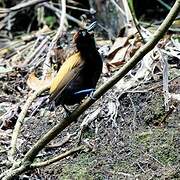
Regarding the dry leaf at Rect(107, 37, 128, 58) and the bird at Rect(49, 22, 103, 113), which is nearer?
the bird at Rect(49, 22, 103, 113)

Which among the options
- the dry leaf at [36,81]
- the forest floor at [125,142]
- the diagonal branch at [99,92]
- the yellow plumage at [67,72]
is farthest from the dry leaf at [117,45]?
the diagonal branch at [99,92]

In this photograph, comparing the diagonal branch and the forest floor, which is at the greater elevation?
the diagonal branch

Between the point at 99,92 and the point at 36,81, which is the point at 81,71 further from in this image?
the point at 36,81

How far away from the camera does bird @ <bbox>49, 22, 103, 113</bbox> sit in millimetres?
2365

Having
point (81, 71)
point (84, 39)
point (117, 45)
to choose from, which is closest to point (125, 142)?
point (81, 71)

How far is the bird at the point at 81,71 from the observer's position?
7.76 feet

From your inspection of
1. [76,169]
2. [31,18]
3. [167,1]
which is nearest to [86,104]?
[76,169]

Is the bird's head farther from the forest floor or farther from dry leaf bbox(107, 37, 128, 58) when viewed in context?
dry leaf bbox(107, 37, 128, 58)

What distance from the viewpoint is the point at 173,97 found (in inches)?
112

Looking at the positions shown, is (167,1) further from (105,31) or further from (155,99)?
(155,99)

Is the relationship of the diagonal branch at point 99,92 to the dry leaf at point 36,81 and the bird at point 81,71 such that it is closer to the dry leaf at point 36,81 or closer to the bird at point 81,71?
the bird at point 81,71

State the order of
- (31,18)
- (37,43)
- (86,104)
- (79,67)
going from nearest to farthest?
(86,104) < (79,67) < (37,43) < (31,18)

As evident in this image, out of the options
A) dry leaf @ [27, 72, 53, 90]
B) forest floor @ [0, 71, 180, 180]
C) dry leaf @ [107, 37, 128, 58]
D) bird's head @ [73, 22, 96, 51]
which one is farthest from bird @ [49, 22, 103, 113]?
dry leaf @ [107, 37, 128, 58]

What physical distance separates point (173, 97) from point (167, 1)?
8.73 feet
